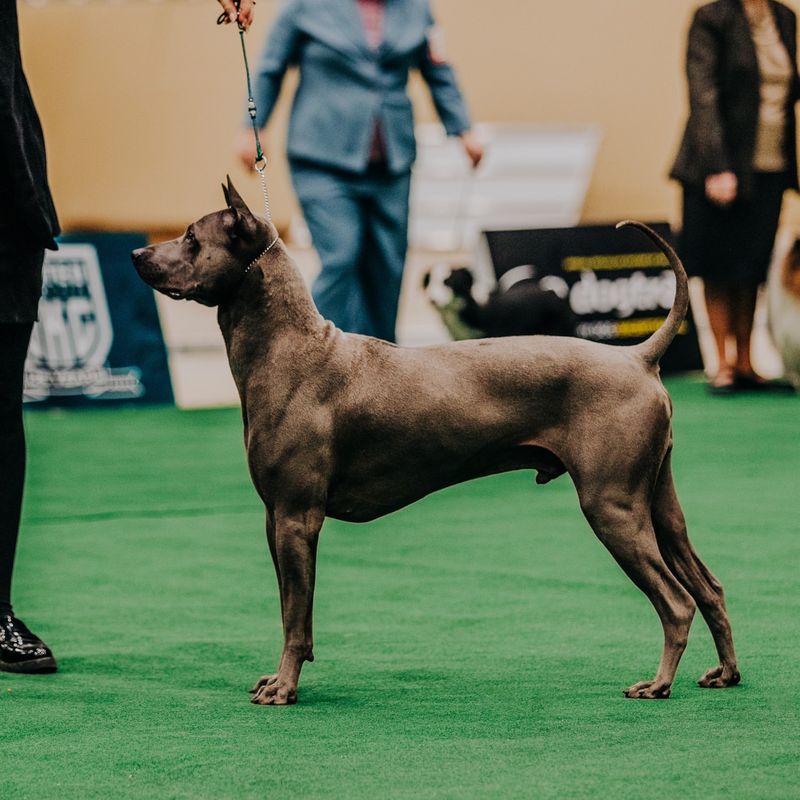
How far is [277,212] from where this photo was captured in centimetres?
1332

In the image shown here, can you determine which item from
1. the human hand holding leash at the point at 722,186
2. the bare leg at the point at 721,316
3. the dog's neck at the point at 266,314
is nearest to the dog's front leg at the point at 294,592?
the dog's neck at the point at 266,314

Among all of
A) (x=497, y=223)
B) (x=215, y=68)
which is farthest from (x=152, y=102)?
(x=497, y=223)

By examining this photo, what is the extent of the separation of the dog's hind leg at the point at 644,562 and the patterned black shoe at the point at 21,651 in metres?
1.33

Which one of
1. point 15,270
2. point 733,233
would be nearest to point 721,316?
point 733,233

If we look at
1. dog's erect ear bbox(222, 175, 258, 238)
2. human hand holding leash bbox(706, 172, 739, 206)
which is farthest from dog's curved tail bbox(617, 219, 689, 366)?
human hand holding leash bbox(706, 172, 739, 206)

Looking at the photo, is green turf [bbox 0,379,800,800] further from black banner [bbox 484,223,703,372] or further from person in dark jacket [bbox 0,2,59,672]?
black banner [bbox 484,223,703,372]

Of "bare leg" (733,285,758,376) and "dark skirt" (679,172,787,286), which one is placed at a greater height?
"dark skirt" (679,172,787,286)

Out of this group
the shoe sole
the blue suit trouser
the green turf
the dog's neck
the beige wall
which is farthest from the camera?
the beige wall

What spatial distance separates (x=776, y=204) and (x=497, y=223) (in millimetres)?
4549

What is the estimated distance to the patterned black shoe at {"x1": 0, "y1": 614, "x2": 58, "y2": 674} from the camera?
12.8ft

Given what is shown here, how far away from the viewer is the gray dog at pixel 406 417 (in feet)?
11.5

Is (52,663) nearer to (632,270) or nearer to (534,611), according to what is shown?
(534,611)

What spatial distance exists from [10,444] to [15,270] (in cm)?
43

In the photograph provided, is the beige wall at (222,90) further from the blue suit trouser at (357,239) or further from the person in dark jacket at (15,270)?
the person in dark jacket at (15,270)
